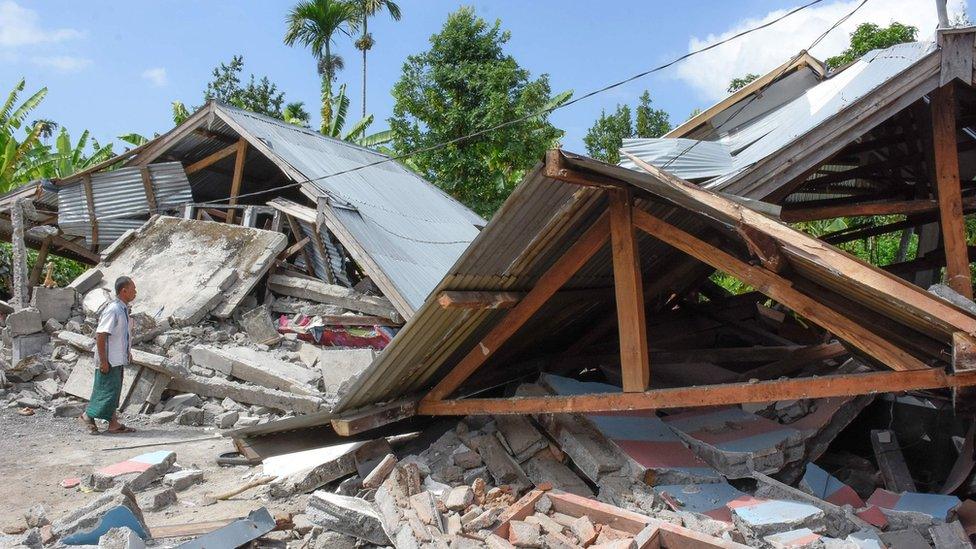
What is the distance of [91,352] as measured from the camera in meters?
9.77

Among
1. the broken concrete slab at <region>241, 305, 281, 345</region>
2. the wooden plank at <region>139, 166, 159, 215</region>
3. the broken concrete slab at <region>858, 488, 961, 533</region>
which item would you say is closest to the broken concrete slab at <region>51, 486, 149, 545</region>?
the broken concrete slab at <region>858, 488, 961, 533</region>

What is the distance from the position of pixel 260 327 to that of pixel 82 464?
11.1 ft

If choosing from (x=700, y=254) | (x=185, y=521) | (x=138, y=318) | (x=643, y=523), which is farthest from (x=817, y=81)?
(x=138, y=318)

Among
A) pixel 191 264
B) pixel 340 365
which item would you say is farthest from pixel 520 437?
pixel 191 264

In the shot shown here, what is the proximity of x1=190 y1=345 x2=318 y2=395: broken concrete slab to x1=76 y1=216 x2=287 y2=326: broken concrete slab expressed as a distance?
2.37 feet

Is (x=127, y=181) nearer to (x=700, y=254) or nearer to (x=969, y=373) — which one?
(x=700, y=254)

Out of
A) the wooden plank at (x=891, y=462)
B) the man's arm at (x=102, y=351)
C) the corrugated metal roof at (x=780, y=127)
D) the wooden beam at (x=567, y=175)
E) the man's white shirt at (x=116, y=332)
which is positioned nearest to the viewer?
the wooden beam at (x=567, y=175)

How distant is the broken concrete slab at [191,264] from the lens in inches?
401

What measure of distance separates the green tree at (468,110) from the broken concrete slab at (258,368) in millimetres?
10814

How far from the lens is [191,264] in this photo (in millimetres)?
10734

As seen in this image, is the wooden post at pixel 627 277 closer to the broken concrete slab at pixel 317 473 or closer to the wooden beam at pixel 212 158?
the broken concrete slab at pixel 317 473

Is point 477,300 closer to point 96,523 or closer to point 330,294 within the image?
point 96,523

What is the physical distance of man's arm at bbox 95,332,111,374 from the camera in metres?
7.68

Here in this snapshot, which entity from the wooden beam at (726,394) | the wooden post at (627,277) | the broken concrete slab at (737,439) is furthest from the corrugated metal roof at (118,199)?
the wooden post at (627,277)
